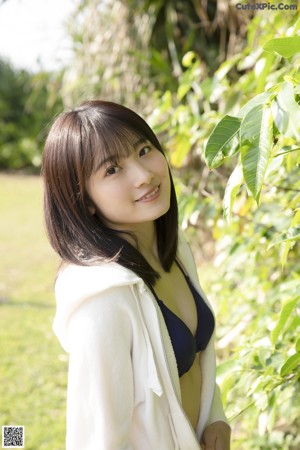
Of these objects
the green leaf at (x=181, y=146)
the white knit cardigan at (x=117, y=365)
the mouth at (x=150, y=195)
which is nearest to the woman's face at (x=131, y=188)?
the mouth at (x=150, y=195)

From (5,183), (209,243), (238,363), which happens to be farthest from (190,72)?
(5,183)

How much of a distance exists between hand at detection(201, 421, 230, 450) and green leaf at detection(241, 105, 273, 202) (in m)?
0.83

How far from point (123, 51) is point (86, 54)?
279 mm

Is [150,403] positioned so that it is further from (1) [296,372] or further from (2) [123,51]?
(2) [123,51]

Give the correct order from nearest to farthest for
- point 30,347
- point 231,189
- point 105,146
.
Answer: point 231,189 < point 105,146 < point 30,347

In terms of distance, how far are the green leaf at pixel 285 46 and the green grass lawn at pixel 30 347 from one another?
1.08 meters

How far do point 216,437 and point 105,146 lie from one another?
2.62ft

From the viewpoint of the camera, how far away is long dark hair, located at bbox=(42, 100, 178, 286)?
150cm

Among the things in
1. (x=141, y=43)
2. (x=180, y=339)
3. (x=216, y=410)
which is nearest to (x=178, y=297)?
(x=180, y=339)

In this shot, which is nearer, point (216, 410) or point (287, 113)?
point (287, 113)

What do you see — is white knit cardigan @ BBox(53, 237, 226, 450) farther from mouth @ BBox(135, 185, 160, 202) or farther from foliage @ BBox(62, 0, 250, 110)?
foliage @ BBox(62, 0, 250, 110)

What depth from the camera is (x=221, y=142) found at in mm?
1164

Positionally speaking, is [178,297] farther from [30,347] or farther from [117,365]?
[30,347]

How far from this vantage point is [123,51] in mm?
4402
